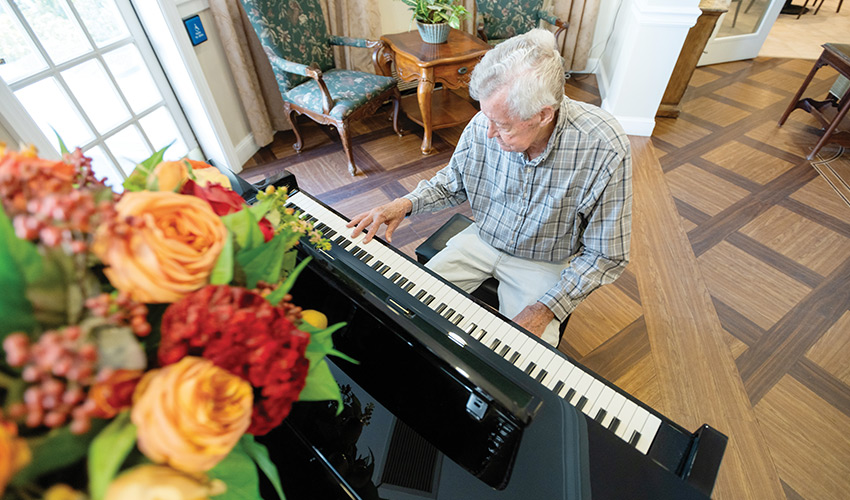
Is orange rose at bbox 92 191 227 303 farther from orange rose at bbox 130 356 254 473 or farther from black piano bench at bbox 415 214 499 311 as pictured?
black piano bench at bbox 415 214 499 311

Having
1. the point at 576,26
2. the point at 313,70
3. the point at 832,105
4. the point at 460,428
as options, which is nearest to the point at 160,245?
the point at 460,428

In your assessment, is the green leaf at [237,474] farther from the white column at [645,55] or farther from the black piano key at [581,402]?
the white column at [645,55]

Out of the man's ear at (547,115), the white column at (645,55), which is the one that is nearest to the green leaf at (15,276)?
the man's ear at (547,115)

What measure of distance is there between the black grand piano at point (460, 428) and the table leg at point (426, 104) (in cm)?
195

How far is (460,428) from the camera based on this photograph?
0.68 metres

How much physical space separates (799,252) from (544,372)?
2.14 metres

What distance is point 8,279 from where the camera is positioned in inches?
11.7

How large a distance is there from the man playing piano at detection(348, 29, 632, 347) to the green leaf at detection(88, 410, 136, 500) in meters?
0.82

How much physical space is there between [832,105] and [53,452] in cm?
421

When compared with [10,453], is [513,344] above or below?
below

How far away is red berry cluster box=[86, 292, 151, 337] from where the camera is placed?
11.8 inches

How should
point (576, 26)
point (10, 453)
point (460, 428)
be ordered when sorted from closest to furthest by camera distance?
point (10, 453)
point (460, 428)
point (576, 26)

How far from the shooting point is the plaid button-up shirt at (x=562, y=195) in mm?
1021

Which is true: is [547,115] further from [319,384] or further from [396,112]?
[396,112]
